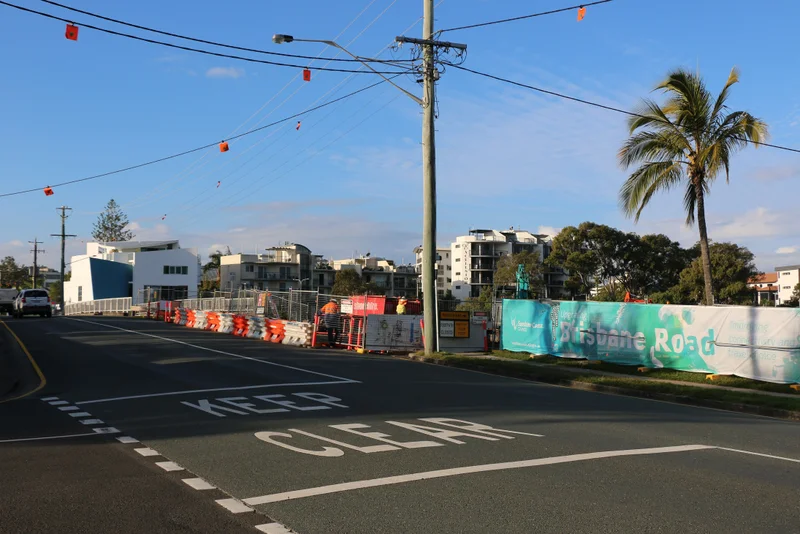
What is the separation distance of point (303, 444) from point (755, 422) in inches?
307

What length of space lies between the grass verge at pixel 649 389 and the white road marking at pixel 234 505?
1087 cm

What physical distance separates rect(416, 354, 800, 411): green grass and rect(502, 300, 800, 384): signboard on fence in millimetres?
1623

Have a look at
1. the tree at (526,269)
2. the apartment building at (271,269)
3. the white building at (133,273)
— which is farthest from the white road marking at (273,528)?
the apartment building at (271,269)

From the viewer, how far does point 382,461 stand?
27.1ft

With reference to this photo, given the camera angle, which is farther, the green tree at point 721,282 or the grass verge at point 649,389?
the green tree at point 721,282

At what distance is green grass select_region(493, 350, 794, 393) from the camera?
17117 mm

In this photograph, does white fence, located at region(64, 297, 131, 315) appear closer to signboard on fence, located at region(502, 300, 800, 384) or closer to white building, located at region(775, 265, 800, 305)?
signboard on fence, located at region(502, 300, 800, 384)

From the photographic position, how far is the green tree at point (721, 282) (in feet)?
215

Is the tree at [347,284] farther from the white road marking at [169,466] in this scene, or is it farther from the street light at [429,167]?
the white road marking at [169,466]

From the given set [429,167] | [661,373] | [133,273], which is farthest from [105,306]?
[661,373]

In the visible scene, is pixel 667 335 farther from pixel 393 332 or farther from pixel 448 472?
pixel 448 472

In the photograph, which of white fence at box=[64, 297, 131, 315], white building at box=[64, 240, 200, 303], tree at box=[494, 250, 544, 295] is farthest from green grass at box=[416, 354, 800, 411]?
white building at box=[64, 240, 200, 303]

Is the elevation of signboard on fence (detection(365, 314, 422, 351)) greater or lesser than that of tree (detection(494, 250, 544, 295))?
lesser

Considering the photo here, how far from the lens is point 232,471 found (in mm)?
7906
